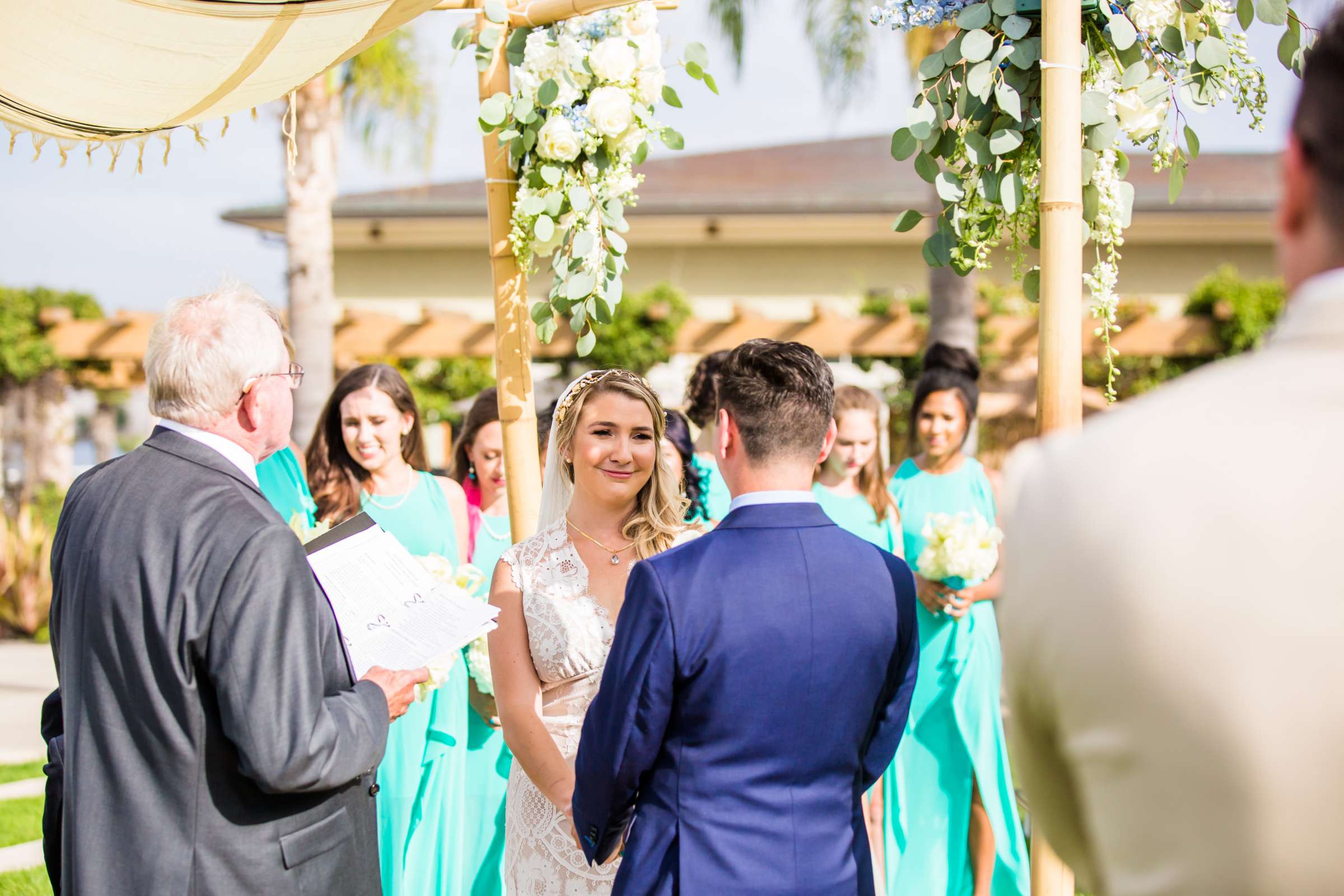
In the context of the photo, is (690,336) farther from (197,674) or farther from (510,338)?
(197,674)

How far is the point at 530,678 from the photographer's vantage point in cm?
311

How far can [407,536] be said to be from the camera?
496 centimetres

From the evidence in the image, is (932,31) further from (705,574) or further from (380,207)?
(380,207)

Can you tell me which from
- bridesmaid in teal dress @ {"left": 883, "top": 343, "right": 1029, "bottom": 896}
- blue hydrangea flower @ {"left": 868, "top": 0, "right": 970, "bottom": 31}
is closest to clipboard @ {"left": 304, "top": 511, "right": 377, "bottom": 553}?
blue hydrangea flower @ {"left": 868, "top": 0, "right": 970, "bottom": 31}

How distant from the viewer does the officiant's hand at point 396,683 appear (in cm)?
260

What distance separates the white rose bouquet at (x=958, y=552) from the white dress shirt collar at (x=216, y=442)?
315 cm

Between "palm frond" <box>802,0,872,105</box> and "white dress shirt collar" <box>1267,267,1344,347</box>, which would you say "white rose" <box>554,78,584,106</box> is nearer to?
"white dress shirt collar" <box>1267,267,1344,347</box>

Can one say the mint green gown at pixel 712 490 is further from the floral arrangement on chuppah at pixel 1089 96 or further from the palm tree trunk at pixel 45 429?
the palm tree trunk at pixel 45 429

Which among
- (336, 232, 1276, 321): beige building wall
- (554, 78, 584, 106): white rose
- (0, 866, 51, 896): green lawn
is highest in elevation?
(336, 232, 1276, 321): beige building wall

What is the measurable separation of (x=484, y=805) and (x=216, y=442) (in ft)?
9.04

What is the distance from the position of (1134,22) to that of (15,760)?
731cm

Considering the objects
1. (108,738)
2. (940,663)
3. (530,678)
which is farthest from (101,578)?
(940,663)

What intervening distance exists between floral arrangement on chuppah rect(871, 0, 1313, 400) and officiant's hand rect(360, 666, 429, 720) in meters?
1.69

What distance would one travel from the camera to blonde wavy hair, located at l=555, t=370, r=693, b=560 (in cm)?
331
